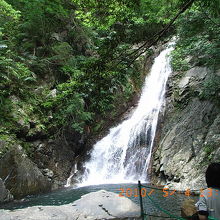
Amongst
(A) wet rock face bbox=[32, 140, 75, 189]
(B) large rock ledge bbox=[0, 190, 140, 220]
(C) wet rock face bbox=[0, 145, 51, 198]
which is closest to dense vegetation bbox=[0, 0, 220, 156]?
(A) wet rock face bbox=[32, 140, 75, 189]

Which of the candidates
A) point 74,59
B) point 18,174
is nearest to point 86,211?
point 18,174

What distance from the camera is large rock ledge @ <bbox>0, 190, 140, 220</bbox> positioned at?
4672mm

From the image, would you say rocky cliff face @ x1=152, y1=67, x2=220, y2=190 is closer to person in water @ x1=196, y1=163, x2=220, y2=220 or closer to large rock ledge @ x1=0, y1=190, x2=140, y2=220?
large rock ledge @ x1=0, y1=190, x2=140, y2=220

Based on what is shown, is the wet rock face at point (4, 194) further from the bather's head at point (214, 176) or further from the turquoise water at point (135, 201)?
the bather's head at point (214, 176)

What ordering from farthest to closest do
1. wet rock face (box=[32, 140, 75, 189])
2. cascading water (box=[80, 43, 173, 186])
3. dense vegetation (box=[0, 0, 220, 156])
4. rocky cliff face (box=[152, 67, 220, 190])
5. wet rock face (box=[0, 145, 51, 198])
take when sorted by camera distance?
cascading water (box=[80, 43, 173, 186]) < wet rock face (box=[32, 140, 75, 189]) < rocky cliff face (box=[152, 67, 220, 190]) < wet rock face (box=[0, 145, 51, 198]) < dense vegetation (box=[0, 0, 220, 156])

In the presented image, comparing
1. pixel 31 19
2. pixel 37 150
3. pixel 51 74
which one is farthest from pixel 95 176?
pixel 31 19

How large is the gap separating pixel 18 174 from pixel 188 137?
7233 millimetres

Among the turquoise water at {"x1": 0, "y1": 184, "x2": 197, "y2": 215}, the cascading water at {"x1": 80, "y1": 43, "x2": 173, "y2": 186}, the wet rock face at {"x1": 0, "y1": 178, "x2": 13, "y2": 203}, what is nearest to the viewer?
the turquoise water at {"x1": 0, "y1": 184, "x2": 197, "y2": 215}

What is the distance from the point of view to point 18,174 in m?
8.18

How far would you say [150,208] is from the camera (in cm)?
613

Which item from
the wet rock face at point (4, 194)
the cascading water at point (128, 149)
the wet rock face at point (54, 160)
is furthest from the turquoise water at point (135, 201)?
the cascading water at point (128, 149)

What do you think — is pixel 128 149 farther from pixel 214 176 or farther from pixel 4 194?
pixel 214 176

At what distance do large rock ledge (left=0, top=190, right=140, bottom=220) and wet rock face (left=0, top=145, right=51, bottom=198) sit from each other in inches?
131

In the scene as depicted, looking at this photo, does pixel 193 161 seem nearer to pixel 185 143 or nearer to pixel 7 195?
pixel 185 143
